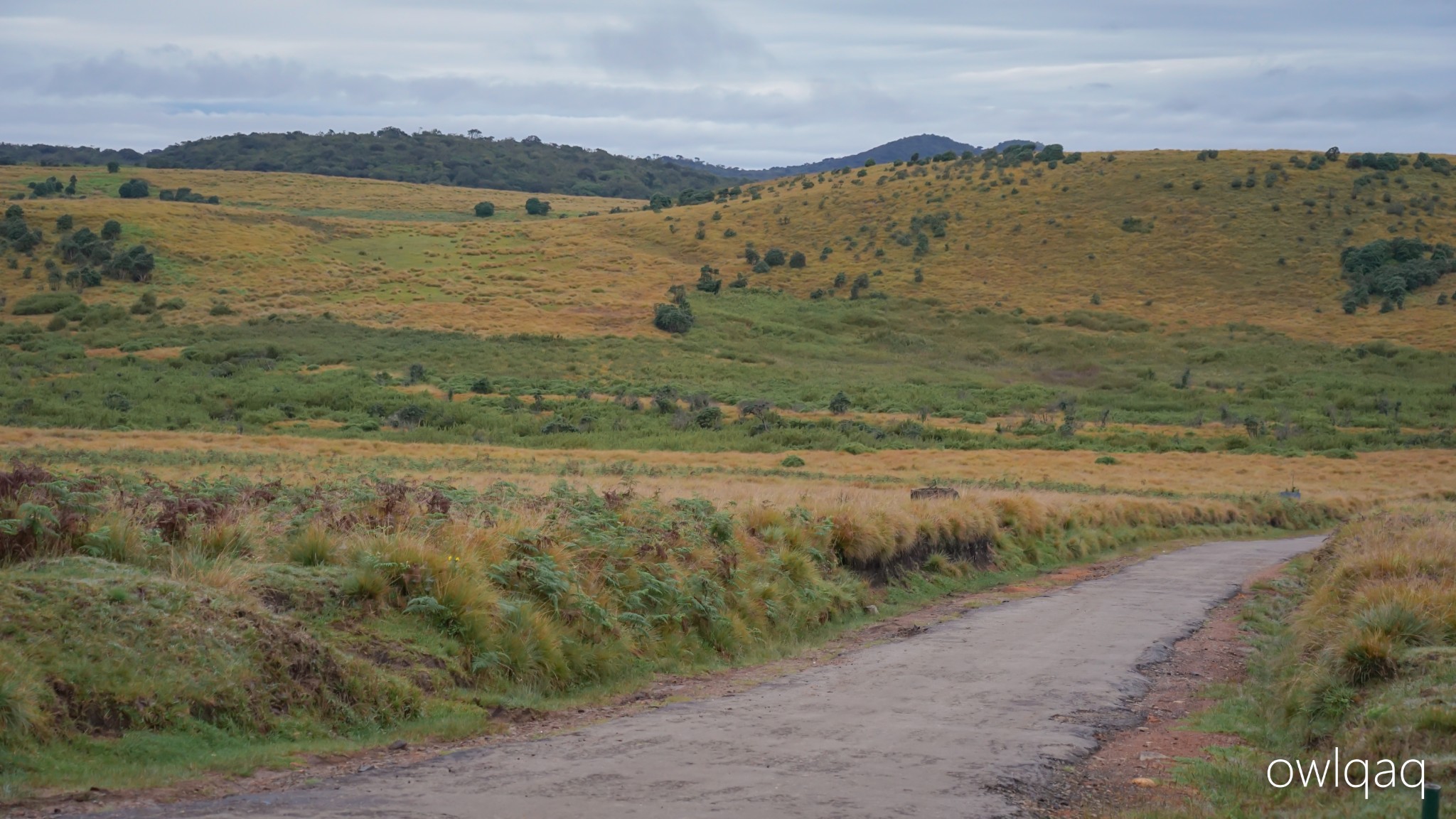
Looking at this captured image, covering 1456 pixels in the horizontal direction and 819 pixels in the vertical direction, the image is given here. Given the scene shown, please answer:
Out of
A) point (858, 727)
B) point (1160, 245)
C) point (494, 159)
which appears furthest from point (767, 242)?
point (494, 159)

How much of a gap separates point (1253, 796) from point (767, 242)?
91093 mm

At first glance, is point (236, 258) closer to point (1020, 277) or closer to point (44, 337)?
point (44, 337)

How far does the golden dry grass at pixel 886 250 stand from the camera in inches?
3059

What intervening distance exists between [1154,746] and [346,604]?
23.1 ft

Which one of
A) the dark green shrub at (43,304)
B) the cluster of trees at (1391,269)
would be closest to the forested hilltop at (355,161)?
the dark green shrub at (43,304)

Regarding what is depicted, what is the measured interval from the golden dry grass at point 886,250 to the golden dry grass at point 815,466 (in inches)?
1272

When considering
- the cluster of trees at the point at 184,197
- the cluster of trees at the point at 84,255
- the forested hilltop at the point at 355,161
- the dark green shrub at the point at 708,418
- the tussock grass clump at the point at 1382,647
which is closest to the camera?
the tussock grass clump at the point at 1382,647

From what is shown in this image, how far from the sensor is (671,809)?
23.4ft

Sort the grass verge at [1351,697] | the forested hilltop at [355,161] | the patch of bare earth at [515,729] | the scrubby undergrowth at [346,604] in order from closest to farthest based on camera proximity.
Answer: the patch of bare earth at [515,729] < the grass verge at [1351,697] < the scrubby undergrowth at [346,604] < the forested hilltop at [355,161]

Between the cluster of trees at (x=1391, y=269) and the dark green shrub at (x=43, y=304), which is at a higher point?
the cluster of trees at (x=1391, y=269)

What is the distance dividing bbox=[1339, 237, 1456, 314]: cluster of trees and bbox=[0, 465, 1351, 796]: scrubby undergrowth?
74.3 m

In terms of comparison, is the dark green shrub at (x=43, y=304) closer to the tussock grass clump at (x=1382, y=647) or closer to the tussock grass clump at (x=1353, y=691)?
the tussock grass clump at (x=1353, y=691)

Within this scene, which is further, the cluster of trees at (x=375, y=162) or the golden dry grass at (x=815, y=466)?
the cluster of trees at (x=375, y=162)

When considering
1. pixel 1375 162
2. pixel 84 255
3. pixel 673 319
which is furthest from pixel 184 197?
pixel 1375 162
